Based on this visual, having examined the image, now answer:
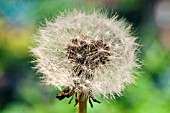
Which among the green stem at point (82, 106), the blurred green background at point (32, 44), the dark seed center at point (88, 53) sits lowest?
the green stem at point (82, 106)

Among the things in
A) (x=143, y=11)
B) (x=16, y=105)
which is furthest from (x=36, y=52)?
(x=143, y=11)

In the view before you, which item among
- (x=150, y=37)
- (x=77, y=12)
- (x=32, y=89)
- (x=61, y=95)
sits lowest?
(x=61, y=95)

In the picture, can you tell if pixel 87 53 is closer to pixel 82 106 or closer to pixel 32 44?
pixel 82 106

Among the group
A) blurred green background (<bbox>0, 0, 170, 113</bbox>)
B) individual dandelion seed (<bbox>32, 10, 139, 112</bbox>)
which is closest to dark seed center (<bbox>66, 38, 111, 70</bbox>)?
individual dandelion seed (<bbox>32, 10, 139, 112</bbox>)

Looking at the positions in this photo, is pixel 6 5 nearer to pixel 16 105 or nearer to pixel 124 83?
pixel 16 105

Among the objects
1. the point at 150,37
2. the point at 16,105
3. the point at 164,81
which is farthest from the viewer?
the point at 150,37

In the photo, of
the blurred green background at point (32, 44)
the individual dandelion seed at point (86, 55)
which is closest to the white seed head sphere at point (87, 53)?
the individual dandelion seed at point (86, 55)

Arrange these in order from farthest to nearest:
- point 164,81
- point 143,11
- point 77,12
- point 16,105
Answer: point 143,11 < point 164,81 < point 16,105 < point 77,12

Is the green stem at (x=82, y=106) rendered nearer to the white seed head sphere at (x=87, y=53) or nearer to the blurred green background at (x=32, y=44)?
the white seed head sphere at (x=87, y=53)
